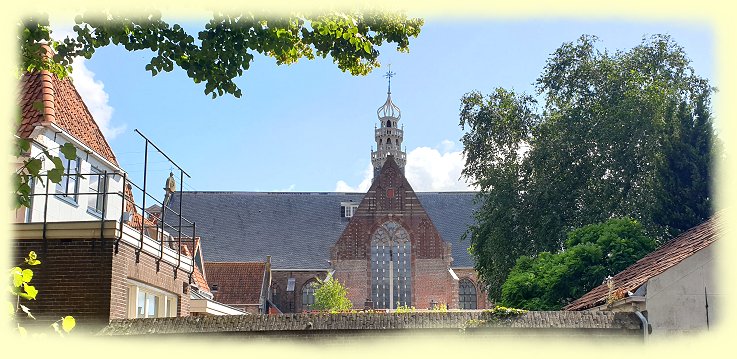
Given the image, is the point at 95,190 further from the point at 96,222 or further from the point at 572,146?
the point at 572,146

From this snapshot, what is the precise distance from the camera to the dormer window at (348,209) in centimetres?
6423

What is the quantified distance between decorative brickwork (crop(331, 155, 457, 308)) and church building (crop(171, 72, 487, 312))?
67 millimetres

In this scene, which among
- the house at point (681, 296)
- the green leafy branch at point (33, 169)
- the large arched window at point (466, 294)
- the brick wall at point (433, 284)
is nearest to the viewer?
the green leafy branch at point (33, 169)

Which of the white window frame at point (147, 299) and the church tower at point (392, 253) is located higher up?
the church tower at point (392, 253)

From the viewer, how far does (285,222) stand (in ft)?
208

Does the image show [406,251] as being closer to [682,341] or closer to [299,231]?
[299,231]

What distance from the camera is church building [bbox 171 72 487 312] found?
2304 inches

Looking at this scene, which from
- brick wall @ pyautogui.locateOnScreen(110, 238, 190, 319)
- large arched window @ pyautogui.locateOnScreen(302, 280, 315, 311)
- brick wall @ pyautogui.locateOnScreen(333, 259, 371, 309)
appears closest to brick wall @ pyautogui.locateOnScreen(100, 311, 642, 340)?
brick wall @ pyautogui.locateOnScreen(110, 238, 190, 319)

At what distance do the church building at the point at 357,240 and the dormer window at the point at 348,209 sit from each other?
74 mm

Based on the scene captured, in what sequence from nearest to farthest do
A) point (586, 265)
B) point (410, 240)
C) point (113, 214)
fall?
point (586, 265), point (113, 214), point (410, 240)

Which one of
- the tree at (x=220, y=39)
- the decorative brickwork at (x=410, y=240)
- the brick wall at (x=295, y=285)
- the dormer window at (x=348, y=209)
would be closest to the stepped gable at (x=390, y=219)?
the decorative brickwork at (x=410, y=240)

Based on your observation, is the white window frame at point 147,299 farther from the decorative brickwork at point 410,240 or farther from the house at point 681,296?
the decorative brickwork at point 410,240

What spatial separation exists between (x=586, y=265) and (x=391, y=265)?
3876cm

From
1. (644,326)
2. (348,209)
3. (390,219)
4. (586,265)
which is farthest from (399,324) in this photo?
(348,209)
